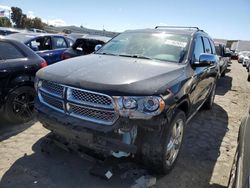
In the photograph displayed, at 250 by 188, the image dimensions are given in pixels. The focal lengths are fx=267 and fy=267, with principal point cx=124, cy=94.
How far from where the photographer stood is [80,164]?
3.85 metres

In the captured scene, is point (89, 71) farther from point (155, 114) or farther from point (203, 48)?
point (203, 48)

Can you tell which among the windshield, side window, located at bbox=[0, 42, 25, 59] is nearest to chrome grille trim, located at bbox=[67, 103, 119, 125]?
the windshield

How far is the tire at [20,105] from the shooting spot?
4.87 metres

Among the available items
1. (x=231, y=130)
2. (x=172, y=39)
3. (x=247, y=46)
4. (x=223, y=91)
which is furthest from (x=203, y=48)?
(x=247, y=46)

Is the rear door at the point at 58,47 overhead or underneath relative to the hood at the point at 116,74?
underneath

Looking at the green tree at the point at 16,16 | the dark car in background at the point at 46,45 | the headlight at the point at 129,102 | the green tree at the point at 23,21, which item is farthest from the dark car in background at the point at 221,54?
the green tree at the point at 16,16

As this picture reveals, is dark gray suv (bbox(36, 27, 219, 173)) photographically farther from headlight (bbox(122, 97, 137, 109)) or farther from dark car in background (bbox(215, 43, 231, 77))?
dark car in background (bbox(215, 43, 231, 77))

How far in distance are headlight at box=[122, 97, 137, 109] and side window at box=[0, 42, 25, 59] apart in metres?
3.06

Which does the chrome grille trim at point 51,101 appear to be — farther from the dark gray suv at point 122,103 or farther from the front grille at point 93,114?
the front grille at point 93,114

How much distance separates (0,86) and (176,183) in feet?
10.9

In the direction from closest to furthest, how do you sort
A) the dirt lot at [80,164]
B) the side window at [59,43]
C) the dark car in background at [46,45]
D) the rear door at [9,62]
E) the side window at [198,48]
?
the dirt lot at [80,164], the side window at [198,48], the rear door at [9,62], the dark car in background at [46,45], the side window at [59,43]

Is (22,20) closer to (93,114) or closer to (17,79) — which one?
(17,79)

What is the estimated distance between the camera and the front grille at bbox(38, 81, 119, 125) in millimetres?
2977

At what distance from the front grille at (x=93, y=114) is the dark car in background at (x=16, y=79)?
6.98 feet
